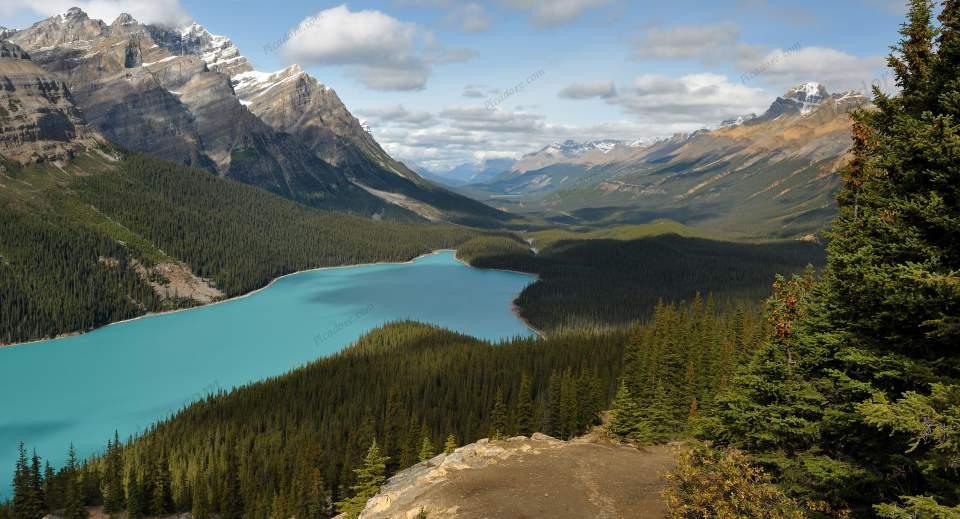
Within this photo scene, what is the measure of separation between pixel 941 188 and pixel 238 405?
109097mm

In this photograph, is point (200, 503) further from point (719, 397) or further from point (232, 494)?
point (719, 397)

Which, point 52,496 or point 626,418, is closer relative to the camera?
Result: point 626,418

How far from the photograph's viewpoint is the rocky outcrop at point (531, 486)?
1248 inches

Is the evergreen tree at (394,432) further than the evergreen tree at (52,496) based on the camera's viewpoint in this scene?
Yes

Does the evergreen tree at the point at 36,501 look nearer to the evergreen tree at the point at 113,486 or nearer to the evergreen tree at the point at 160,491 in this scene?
the evergreen tree at the point at 113,486

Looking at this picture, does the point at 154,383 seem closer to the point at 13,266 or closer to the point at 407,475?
the point at 13,266

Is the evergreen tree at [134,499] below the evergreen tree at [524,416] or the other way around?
below

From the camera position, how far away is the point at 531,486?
35250mm

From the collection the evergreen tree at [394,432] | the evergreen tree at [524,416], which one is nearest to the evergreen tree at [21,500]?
the evergreen tree at [394,432]

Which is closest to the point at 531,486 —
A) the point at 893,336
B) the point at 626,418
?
the point at 893,336

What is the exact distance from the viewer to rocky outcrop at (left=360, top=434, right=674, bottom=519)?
3170 centimetres

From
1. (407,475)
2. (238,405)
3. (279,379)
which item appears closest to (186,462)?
(238,405)

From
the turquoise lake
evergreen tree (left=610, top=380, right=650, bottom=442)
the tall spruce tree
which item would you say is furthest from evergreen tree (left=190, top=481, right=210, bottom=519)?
the tall spruce tree

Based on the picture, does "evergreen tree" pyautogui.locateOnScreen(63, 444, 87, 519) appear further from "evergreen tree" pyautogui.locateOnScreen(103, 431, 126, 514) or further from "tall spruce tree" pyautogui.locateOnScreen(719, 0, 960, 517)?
"tall spruce tree" pyautogui.locateOnScreen(719, 0, 960, 517)
